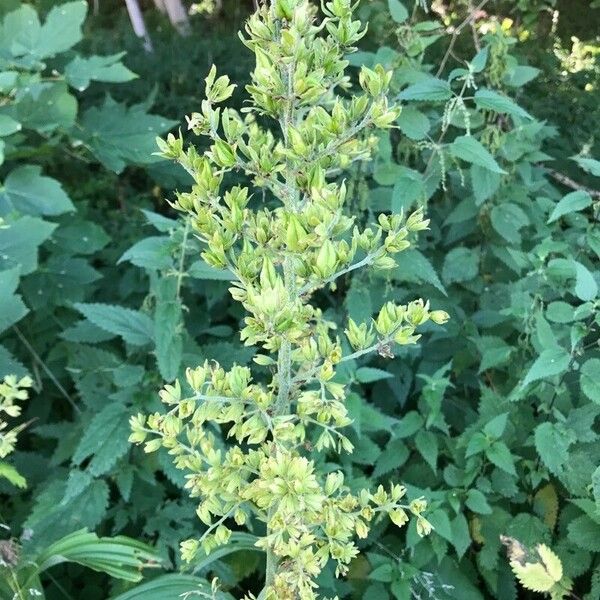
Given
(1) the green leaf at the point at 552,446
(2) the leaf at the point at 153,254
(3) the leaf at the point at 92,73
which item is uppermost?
(3) the leaf at the point at 92,73

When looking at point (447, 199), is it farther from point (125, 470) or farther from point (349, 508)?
point (349, 508)

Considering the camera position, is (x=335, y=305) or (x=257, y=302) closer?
(x=257, y=302)

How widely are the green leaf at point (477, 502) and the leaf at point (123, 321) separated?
745 millimetres

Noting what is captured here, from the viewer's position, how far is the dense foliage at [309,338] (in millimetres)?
831

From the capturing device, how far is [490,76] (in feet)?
6.15

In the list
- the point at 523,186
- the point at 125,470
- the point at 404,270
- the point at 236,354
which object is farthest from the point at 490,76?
the point at 125,470

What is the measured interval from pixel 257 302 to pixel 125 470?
0.93m

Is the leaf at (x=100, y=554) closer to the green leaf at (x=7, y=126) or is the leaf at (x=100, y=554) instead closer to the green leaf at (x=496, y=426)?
the green leaf at (x=496, y=426)

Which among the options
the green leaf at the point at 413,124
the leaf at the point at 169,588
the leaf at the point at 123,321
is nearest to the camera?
the leaf at the point at 169,588

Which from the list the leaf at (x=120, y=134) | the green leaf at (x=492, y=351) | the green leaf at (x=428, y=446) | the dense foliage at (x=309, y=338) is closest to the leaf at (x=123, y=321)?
the dense foliage at (x=309, y=338)

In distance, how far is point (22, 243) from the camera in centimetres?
161

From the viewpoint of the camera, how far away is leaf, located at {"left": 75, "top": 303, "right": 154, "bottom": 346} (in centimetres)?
151

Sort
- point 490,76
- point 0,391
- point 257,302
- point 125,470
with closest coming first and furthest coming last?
point 257,302, point 0,391, point 125,470, point 490,76

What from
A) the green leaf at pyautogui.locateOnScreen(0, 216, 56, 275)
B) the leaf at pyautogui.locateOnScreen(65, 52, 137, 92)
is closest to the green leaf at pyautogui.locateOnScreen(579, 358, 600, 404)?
the green leaf at pyautogui.locateOnScreen(0, 216, 56, 275)
